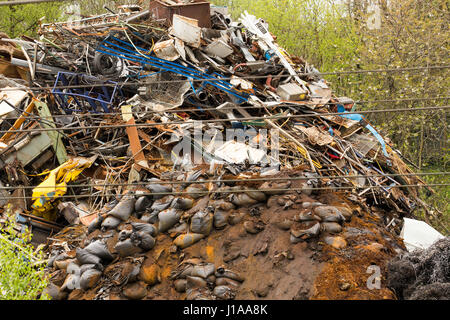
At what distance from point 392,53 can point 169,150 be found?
8452 mm

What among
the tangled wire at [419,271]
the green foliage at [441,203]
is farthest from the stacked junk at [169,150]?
the green foliage at [441,203]

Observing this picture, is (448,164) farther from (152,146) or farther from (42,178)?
(42,178)

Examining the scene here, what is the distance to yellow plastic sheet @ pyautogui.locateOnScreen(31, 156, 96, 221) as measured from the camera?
7309mm

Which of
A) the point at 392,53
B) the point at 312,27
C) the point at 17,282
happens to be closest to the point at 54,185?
the point at 17,282

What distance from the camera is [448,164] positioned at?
1445 centimetres

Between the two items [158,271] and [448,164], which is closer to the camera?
[158,271]

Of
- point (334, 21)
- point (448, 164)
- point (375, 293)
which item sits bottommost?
point (448, 164)

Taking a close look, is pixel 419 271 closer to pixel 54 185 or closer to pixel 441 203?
→ pixel 54 185

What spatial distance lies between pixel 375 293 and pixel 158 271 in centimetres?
253

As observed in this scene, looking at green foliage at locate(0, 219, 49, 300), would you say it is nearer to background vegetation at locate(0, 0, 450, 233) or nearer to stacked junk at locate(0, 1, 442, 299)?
stacked junk at locate(0, 1, 442, 299)

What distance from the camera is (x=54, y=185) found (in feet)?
23.8

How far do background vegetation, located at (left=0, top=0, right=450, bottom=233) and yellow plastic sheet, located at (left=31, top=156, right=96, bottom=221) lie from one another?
6842 millimetres

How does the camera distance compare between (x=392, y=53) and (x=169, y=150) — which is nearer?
(x=169, y=150)
